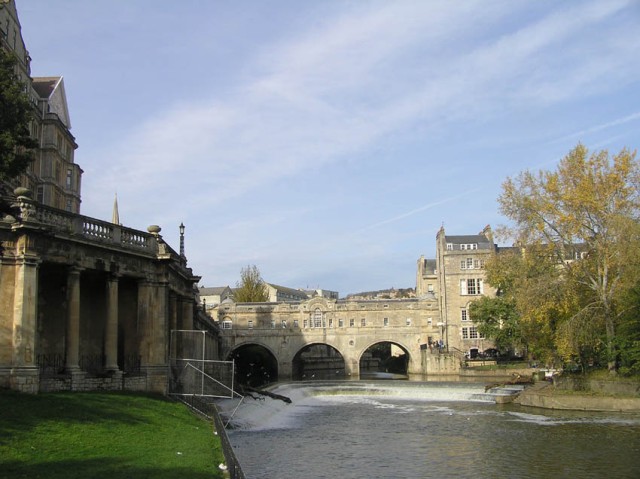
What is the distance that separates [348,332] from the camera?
8969 centimetres

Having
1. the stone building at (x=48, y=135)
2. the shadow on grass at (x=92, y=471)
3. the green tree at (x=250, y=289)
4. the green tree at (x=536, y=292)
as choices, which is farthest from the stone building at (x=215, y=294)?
the shadow on grass at (x=92, y=471)

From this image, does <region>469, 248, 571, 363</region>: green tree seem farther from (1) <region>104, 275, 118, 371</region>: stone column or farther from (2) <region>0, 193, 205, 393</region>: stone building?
(1) <region>104, 275, 118, 371</region>: stone column

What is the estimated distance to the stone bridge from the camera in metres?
88.9

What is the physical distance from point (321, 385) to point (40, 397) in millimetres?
36845

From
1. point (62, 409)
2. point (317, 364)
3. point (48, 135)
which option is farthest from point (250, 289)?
point (62, 409)

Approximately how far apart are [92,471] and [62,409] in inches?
229

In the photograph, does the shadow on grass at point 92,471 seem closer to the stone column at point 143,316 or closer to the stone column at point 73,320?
the stone column at point 73,320

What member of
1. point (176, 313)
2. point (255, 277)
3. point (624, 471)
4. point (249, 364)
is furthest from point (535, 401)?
point (255, 277)

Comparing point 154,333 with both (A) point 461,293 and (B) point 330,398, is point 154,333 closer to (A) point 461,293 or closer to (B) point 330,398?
(B) point 330,398

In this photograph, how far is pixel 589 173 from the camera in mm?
40000

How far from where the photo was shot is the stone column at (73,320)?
2422cm

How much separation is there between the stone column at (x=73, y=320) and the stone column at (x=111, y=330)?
1816mm

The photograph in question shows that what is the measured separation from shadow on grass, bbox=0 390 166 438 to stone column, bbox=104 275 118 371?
9.59ft

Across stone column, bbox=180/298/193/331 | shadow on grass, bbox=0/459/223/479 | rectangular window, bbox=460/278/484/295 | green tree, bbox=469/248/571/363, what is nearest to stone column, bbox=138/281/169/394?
stone column, bbox=180/298/193/331
